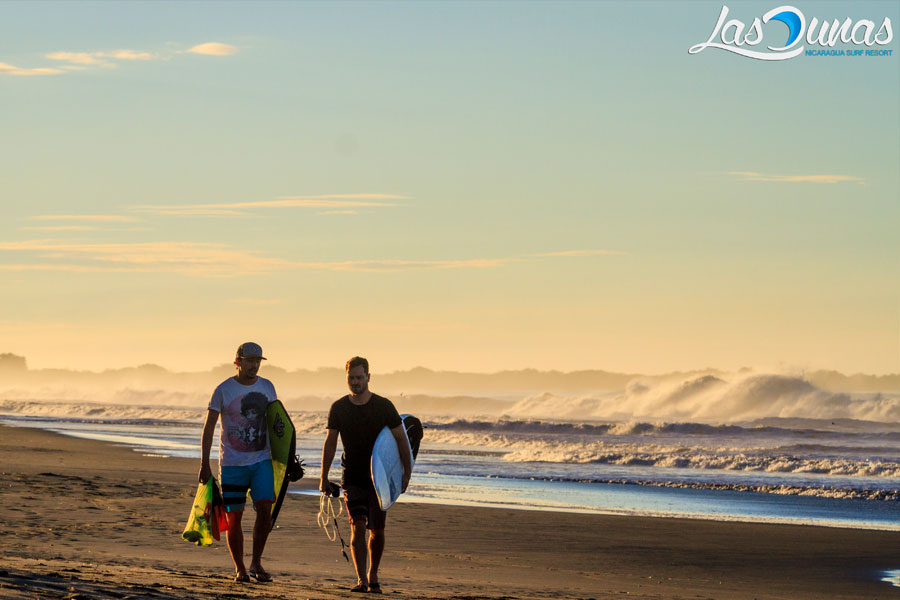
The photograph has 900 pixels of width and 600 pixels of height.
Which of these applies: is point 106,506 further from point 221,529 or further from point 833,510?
point 833,510

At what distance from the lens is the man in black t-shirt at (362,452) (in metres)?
7.73

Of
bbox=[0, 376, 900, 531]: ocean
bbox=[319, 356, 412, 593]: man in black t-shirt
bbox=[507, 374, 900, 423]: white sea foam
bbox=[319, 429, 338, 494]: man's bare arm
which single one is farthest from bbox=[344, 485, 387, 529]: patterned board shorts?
bbox=[507, 374, 900, 423]: white sea foam

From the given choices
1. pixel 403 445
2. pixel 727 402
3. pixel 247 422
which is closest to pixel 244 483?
pixel 247 422

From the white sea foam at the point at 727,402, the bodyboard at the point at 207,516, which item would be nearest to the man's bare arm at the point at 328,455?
the bodyboard at the point at 207,516

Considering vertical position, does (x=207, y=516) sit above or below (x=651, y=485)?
above

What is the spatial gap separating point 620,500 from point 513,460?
9.03 meters

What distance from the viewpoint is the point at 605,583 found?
373 inches

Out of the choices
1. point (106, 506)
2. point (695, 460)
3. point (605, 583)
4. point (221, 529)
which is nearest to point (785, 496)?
point (695, 460)

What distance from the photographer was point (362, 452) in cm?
779

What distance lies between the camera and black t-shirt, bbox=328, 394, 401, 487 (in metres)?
7.77

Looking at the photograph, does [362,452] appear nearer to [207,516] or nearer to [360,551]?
[360,551]

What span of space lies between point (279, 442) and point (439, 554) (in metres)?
3.38

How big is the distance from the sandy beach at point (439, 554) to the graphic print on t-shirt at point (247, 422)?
0.98 meters

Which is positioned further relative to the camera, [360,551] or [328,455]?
[328,455]
